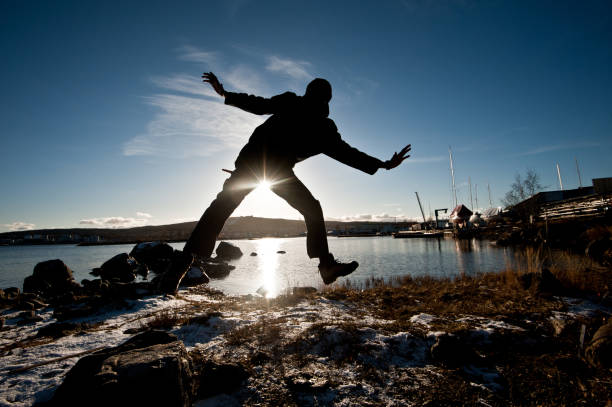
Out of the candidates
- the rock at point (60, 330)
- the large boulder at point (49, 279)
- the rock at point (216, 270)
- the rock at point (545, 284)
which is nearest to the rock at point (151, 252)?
the rock at point (216, 270)

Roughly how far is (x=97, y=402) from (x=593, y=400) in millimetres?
4097

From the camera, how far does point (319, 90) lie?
3100mm

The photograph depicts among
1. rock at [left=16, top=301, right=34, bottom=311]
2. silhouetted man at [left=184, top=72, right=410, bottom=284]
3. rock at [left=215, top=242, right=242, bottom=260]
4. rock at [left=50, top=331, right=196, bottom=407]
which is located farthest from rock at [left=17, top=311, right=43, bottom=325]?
rock at [left=215, top=242, right=242, bottom=260]

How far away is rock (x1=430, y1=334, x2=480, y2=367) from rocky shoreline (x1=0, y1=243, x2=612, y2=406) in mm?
12

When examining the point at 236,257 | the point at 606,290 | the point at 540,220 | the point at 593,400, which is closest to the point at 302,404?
the point at 593,400

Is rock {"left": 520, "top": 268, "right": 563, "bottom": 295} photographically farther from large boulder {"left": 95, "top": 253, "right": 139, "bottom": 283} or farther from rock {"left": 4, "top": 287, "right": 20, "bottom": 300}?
large boulder {"left": 95, "top": 253, "right": 139, "bottom": 283}

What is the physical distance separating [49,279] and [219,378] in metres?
14.7

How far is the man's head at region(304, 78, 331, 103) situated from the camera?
10.2ft

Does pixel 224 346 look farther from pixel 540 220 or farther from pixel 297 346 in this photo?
pixel 540 220

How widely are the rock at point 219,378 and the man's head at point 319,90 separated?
307 centimetres

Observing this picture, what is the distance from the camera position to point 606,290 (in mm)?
5684

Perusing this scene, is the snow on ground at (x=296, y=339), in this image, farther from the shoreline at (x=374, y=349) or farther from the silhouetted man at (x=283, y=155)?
the silhouetted man at (x=283, y=155)

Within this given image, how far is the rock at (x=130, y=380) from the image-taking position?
1.97m

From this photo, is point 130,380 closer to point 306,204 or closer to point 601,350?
point 306,204
